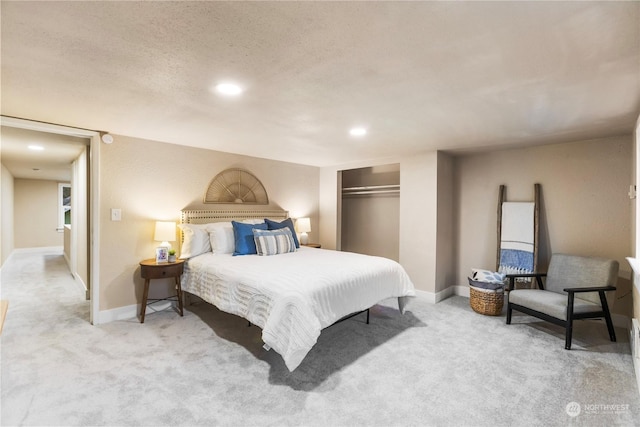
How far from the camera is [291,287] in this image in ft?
7.74

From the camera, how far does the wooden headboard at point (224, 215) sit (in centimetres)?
398

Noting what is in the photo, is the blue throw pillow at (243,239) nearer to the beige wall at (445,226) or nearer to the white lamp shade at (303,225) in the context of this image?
the white lamp shade at (303,225)

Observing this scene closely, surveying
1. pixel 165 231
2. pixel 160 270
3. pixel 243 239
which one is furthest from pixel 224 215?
pixel 160 270

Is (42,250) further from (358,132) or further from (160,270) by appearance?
(358,132)

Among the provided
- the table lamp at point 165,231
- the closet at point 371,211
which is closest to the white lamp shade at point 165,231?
the table lamp at point 165,231

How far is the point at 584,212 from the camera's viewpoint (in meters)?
3.58

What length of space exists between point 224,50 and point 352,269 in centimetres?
212

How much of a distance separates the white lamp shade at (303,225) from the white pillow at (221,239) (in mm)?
1510

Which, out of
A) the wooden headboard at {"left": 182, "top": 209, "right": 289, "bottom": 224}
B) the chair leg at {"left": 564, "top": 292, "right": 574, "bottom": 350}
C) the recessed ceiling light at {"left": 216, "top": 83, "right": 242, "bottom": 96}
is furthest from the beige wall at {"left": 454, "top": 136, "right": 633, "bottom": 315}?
the recessed ceiling light at {"left": 216, "top": 83, "right": 242, "bottom": 96}

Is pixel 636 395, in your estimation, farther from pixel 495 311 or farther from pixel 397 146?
pixel 397 146

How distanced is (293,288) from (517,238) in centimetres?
327

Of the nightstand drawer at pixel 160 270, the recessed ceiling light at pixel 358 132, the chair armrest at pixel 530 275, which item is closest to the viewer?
the recessed ceiling light at pixel 358 132

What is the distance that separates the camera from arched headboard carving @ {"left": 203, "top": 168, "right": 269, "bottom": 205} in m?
4.26

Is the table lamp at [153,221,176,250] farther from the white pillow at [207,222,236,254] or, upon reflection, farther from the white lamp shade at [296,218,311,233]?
the white lamp shade at [296,218,311,233]
